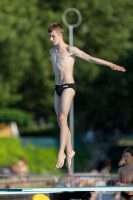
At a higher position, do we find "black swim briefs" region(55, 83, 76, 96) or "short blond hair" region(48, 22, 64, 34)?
"short blond hair" region(48, 22, 64, 34)

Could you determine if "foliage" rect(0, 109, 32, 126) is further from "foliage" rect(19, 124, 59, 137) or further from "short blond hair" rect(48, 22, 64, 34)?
"short blond hair" rect(48, 22, 64, 34)

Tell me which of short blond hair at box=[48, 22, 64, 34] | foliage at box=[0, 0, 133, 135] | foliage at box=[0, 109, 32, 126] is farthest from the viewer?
foliage at box=[0, 0, 133, 135]

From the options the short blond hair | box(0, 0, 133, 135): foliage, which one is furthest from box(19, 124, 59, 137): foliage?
the short blond hair

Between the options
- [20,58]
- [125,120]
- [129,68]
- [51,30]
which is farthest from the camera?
[125,120]

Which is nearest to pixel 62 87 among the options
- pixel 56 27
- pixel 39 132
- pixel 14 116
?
pixel 56 27

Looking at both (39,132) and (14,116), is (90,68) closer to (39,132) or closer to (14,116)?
(39,132)

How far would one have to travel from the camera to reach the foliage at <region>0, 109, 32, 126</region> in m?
54.2

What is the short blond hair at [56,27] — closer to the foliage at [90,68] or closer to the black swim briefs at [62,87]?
the black swim briefs at [62,87]

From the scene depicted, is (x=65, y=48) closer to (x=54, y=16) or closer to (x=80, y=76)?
(x=54, y=16)

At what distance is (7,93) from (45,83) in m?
11.6

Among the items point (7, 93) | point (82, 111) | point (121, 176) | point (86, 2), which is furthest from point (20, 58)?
point (121, 176)

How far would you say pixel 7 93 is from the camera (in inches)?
2109

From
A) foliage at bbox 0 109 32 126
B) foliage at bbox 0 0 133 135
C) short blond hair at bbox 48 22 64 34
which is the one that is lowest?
short blond hair at bbox 48 22 64 34

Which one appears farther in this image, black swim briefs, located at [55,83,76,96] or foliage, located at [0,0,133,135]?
foliage, located at [0,0,133,135]
